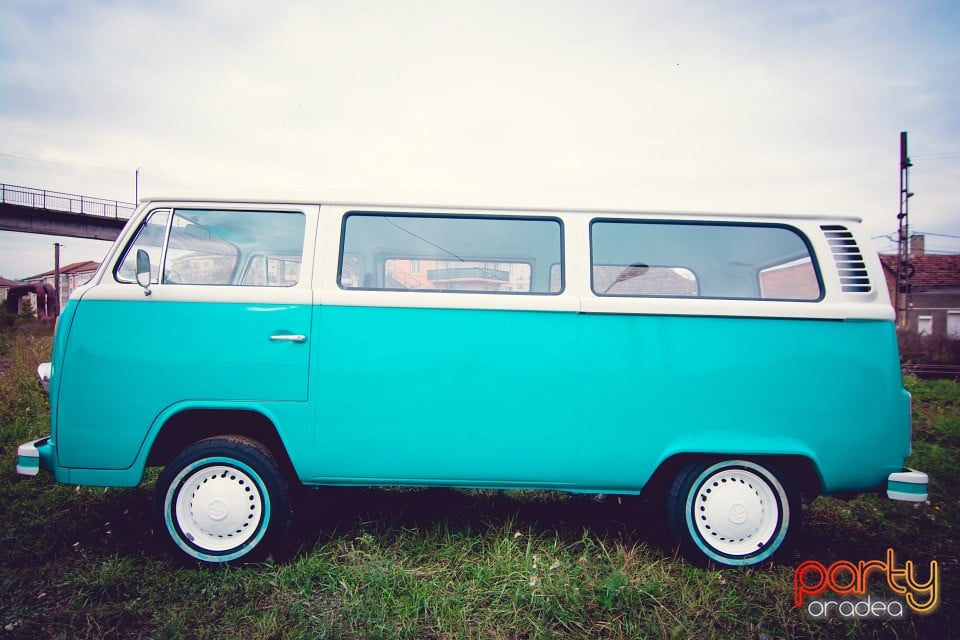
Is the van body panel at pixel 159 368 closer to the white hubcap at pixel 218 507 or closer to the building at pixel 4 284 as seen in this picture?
the white hubcap at pixel 218 507

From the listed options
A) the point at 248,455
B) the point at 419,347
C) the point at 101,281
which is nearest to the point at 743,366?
the point at 419,347

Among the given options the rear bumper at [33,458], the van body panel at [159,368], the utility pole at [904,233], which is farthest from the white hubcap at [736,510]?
the utility pole at [904,233]

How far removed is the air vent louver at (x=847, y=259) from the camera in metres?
2.85

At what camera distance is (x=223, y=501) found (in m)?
2.87

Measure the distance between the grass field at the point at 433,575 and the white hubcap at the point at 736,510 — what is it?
17cm

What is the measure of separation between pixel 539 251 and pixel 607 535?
1.96 metres

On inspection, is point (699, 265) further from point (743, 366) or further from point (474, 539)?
point (474, 539)

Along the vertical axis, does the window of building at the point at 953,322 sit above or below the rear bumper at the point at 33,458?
above

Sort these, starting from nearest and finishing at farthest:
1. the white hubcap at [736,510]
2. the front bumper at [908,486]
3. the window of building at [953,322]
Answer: the front bumper at [908,486]
the white hubcap at [736,510]
the window of building at [953,322]

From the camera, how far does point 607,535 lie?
3293 mm

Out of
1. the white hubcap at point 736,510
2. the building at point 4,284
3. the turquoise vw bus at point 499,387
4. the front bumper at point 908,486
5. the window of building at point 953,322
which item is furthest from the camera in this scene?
the building at point 4,284

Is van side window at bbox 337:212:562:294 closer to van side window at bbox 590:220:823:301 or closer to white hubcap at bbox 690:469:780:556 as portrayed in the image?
van side window at bbox 590:220:823:301

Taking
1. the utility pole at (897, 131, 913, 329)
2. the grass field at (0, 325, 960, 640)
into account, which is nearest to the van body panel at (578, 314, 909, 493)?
the grass field at (0, 325, 960, 640)

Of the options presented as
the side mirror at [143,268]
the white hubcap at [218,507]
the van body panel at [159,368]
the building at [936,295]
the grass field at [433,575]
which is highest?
the building at [936,295]
